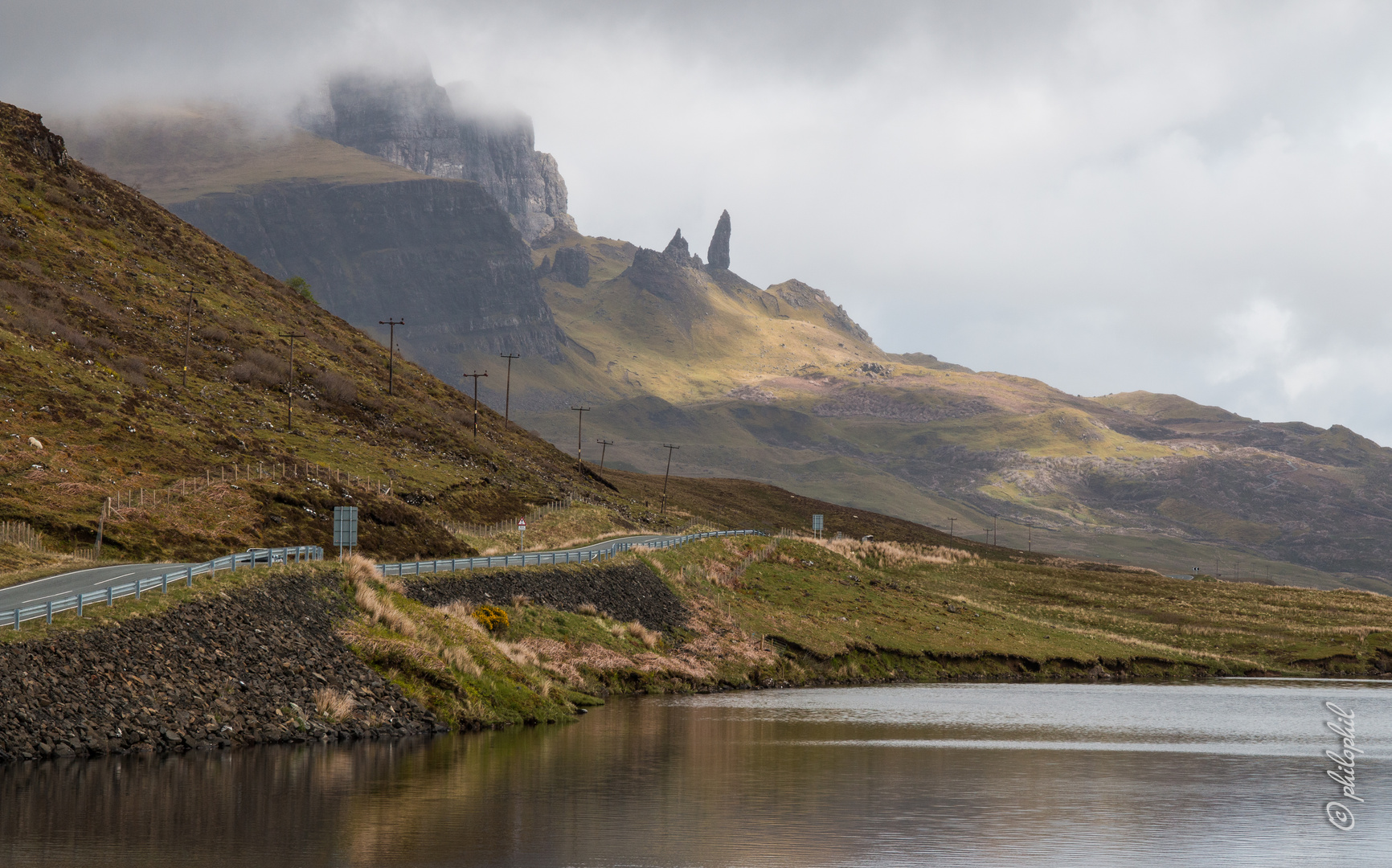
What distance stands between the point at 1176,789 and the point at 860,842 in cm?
1492

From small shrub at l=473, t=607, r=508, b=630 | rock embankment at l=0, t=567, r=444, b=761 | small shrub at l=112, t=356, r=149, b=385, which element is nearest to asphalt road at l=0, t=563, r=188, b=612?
rock embankment at l=0, t=567, r=444, b=761

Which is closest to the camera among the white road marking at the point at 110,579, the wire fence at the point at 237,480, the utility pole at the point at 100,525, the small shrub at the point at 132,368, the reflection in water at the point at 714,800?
the reflection in water at the point at 714,800

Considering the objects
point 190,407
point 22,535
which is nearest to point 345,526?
point 22,535

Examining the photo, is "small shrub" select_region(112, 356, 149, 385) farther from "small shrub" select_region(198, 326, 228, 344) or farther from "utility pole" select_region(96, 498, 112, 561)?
"utility pole" select_region(96, 498, 112, 561)

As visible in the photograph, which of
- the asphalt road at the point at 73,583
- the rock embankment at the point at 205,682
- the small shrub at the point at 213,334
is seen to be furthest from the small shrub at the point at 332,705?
the small shrub at the point at 213,334

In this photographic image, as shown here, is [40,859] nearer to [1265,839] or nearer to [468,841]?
[468,841]

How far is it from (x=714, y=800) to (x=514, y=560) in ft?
125

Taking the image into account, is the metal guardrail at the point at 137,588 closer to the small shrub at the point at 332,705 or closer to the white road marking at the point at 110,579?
the white road marking at the point at 110,579

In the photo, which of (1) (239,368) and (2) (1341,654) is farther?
(1) (239,368)

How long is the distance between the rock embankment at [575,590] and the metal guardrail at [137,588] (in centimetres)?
670

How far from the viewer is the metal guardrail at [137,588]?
3853 centimetres

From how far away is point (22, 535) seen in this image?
6397cm

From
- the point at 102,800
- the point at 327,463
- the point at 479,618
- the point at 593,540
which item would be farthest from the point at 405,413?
the point at 102,800

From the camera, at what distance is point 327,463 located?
108625 mm
